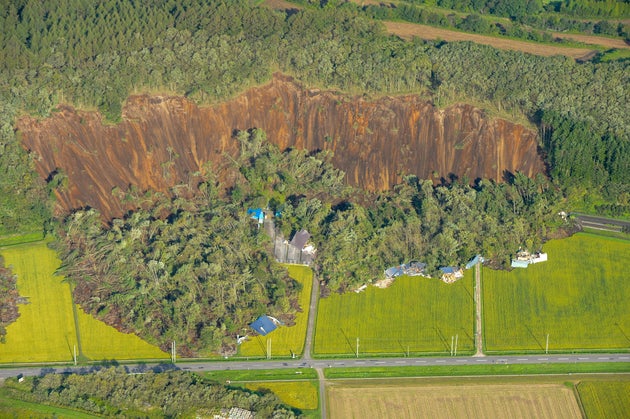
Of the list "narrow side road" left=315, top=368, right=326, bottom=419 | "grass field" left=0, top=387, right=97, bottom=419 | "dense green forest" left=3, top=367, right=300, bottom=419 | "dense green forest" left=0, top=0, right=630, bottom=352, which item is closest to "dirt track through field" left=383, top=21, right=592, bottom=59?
"dense green forest" left=0, top=0, right=630, bottom=352

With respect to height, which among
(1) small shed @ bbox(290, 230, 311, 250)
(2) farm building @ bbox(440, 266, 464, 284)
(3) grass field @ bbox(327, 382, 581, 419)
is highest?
(1) small shed @ bbox(290, 230, 311, 250)

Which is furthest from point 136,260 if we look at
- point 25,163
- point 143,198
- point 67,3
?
point 67,3

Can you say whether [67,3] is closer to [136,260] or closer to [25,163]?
[25,163]

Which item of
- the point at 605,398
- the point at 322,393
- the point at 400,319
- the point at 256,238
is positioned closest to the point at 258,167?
the point at 256,238

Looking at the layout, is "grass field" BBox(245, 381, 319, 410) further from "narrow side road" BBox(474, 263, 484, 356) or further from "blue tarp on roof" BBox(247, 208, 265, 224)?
"blue tarp on roof" BBox(247, 208, 265, 224)

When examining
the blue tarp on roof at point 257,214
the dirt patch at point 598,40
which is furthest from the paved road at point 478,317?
the dirt patch at point 598,40

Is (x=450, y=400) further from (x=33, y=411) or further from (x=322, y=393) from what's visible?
(x=33, y=411)
